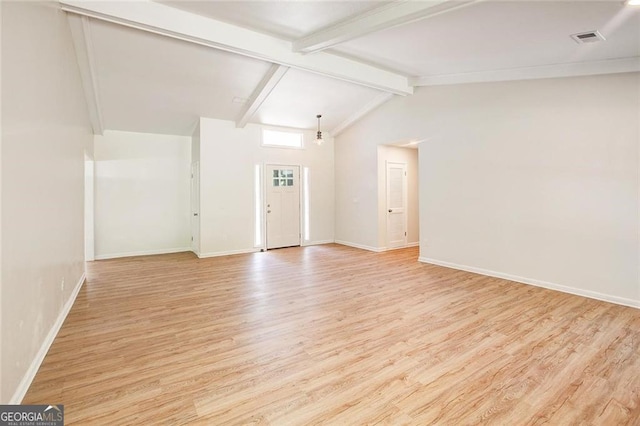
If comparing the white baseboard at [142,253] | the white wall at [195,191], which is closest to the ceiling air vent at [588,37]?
the white wall at [195,191]

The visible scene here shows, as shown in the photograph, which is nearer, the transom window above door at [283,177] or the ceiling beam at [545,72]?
the ceiling beam at [545,72]

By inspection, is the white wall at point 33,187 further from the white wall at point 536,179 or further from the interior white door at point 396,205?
the interior white door at point 396,205

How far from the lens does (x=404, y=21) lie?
318 centimetres

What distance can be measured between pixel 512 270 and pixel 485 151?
1.91 meters

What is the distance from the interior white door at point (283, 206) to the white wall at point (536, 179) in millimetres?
3030

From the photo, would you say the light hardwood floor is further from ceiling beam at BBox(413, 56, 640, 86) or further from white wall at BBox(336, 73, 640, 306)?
ceiling beam at BBox(413, 56, 640, 86)

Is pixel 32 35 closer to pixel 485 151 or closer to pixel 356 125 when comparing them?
pixel 485 151

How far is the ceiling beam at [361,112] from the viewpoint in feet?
21.2

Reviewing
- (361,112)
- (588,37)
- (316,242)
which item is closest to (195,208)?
(316,242)

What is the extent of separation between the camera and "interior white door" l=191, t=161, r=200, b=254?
21.5 ft

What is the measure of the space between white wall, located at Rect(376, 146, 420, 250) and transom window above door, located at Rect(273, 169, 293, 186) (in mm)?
2200

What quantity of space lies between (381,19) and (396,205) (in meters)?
4.57

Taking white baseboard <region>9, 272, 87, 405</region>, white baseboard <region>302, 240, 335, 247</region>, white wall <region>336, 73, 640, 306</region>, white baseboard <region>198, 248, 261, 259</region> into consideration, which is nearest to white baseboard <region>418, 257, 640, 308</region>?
white wall <region>336, 73, 640, 306</region>

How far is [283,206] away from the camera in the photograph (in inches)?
295
